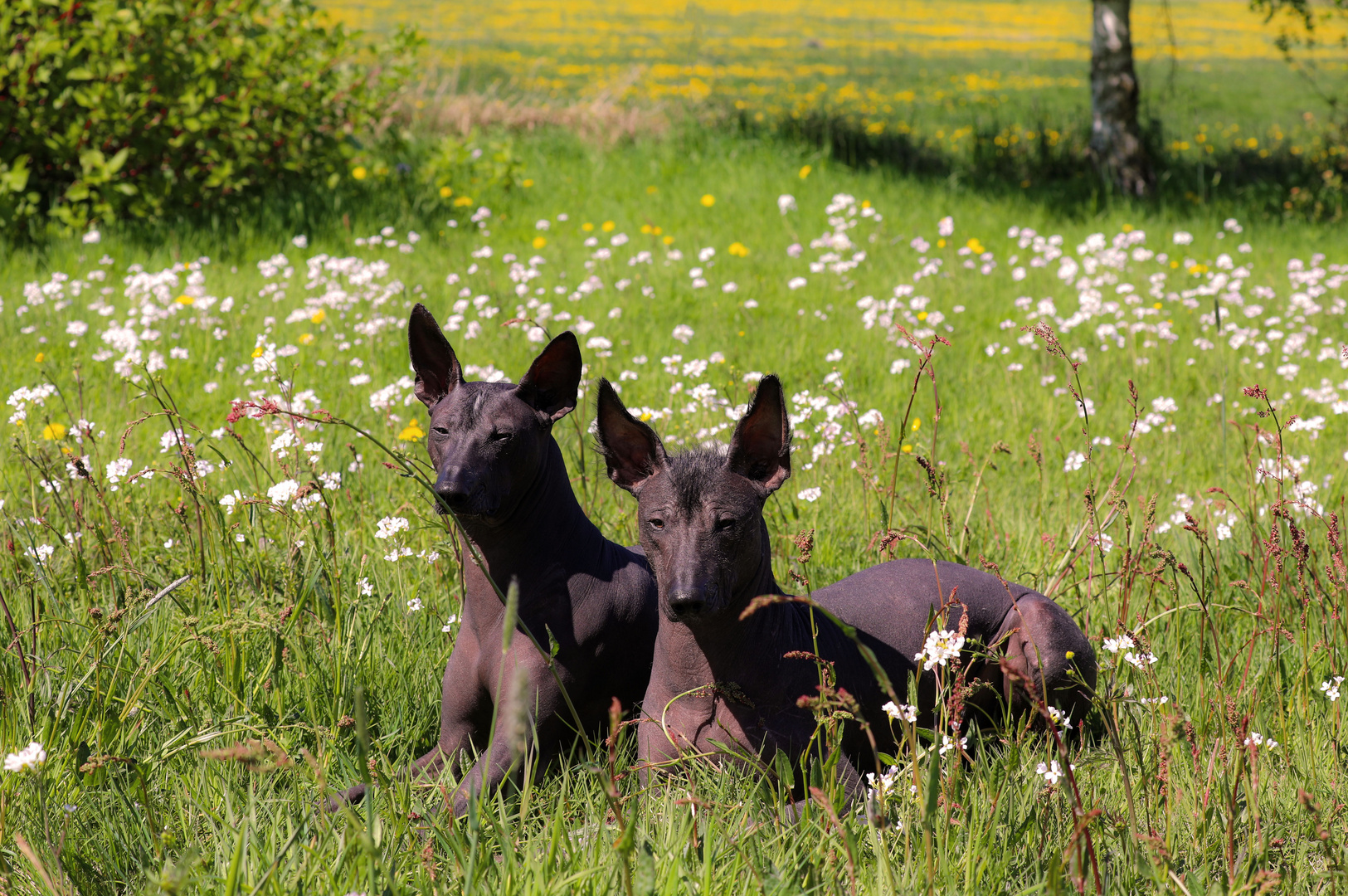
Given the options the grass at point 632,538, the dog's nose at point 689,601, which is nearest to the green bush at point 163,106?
the grass at point 632,538

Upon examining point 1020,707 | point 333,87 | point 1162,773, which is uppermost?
point 333,87

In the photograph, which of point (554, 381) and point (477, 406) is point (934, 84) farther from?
point (477, 406)

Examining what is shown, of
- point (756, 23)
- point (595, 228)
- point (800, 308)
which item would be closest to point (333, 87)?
point (595, 228)

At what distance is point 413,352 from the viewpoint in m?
3.23

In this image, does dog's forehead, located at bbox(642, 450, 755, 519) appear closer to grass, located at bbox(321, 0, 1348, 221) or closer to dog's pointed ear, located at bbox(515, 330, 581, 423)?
dog's pointed ear, located at bbox(515, 330, 581, 423)

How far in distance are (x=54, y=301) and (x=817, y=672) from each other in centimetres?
600

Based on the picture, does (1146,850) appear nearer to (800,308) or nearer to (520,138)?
(800,308)

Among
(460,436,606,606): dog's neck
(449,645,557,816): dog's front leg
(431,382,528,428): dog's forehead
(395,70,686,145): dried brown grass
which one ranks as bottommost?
(449,645,557,816): dog's front leg

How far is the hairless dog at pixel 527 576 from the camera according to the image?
299cm

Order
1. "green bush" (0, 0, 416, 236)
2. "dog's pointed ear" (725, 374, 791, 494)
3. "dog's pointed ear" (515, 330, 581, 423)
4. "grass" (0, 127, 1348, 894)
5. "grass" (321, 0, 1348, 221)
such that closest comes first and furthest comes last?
"grass" (0, 127, 1348, 894), "dog's pointed ear" (725, 374, 791, 494), "dog's pointed ear" (515, 330, 581, 423), "green bush" (0, 0, 416, 236), "grass" (321, 0, 1348, 221)

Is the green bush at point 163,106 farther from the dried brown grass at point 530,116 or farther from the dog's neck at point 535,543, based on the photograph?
the dog's neck at point 535,543

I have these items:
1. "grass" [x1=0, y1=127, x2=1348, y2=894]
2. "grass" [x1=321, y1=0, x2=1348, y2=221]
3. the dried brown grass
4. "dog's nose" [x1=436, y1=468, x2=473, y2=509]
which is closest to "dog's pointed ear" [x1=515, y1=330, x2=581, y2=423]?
"dog's nose" [x1=436, y1=468, x2=473, y2=509]

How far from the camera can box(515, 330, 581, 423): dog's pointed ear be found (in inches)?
123

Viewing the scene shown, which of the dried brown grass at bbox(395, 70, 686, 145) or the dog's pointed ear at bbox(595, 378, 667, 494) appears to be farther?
the dried brown grass at bbox(395, 70, 686, 145)
